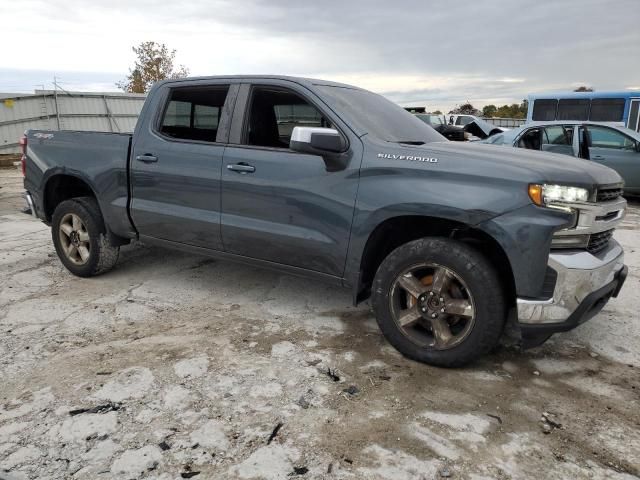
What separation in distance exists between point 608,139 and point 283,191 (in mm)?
8450

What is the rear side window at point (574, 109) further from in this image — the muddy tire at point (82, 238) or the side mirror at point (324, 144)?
the muddy tire at point (82, 238)

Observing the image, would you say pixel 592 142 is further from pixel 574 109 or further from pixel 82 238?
pixel 82 238

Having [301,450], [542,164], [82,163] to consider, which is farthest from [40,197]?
[542,164]

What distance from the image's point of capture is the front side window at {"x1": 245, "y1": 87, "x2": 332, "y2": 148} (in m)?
3.80

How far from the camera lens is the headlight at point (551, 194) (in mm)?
2785

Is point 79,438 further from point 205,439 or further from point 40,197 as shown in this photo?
point 40,197

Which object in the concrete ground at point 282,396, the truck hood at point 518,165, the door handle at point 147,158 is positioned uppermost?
the truck hood at point 518,165

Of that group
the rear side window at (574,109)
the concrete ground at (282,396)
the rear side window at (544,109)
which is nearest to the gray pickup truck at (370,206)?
the concrete ground at (282,396)

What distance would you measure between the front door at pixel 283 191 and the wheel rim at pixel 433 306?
0.48 metres

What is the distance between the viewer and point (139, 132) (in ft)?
14.1

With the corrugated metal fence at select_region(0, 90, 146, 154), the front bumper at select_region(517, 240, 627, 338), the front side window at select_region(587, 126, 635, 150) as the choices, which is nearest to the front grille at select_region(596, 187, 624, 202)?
the front bumper at select_region(517, 240, 627, 338)

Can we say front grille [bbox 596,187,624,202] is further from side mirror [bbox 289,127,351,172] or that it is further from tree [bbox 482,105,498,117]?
tree [bbox 482,105,498,117]

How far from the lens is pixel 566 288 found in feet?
9.22

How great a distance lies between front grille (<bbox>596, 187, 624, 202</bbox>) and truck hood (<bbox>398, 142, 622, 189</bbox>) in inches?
1.9
